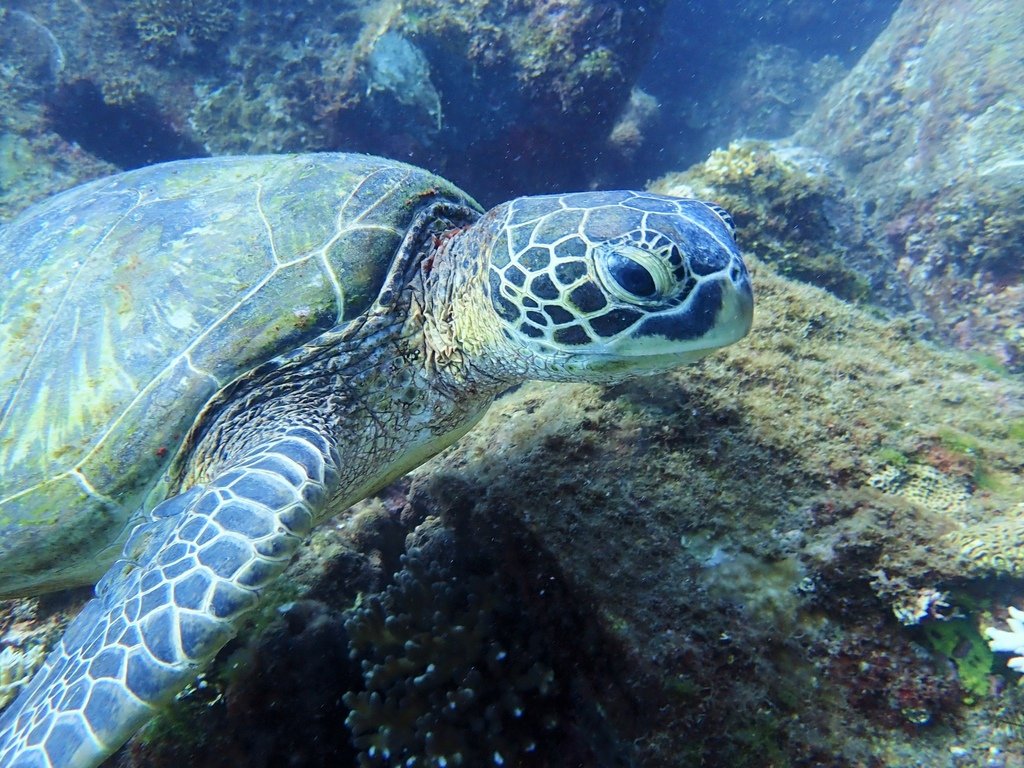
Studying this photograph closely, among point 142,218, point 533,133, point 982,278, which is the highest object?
point 142,218

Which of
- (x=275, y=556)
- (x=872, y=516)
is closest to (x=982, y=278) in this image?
(x=872, y=516)

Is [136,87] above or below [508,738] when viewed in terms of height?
above

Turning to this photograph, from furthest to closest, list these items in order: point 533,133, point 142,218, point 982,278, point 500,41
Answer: point 533,133, point 500,41, point 982,278, point 142,218

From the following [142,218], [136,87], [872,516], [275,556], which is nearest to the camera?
[275,556]

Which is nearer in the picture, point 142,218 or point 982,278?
point 142,218

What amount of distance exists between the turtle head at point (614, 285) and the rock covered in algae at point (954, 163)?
452 cm

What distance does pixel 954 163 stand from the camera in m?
5.52

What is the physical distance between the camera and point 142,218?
2510 millimetres

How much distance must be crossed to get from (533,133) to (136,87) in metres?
5.40

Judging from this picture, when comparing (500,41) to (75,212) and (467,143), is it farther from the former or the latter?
(75,212)

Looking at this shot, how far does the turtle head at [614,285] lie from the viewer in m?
1.76

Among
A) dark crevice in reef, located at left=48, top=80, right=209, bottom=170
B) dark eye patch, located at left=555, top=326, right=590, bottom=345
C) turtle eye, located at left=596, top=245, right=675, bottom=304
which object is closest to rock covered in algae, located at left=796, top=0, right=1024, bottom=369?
turtle eye, located at left=596, top=245, right=675, bottom=304

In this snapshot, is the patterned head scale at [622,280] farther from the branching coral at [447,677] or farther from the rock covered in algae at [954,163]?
the rock covered in algae at [954,163]

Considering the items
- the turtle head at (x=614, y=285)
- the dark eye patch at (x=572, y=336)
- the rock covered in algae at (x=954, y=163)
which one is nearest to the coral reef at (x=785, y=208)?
the rock covered in algae at (x=954, y=163)
